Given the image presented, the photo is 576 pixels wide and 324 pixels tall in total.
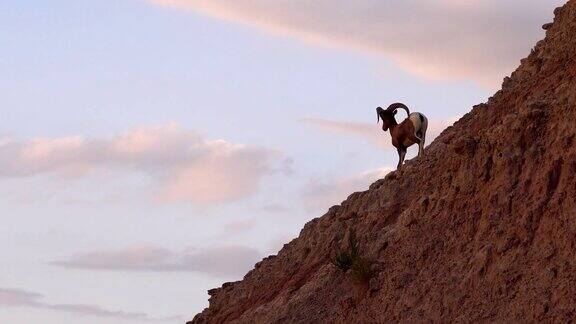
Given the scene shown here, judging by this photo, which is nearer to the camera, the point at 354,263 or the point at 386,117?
the point at 354,263

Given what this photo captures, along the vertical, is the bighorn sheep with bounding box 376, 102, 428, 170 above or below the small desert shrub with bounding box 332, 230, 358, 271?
above

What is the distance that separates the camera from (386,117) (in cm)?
3084

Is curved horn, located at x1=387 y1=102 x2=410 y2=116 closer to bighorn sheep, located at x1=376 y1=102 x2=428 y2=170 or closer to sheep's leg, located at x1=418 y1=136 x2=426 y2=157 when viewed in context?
bighorn sheep, located at x1=376 y1=102 x2=428 y2=170

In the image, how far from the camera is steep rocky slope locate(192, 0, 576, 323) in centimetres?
2091

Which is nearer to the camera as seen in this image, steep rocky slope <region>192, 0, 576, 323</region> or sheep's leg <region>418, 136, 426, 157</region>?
steep rocky slope <region>192, 0, 576, 323</region>

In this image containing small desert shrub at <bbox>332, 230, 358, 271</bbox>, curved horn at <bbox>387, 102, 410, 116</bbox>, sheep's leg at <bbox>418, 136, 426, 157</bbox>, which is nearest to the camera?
small desert shrub at <bbox>332, 230, 358, 271</bbox>

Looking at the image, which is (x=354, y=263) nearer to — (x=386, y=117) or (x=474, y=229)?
(x=474, y=229)

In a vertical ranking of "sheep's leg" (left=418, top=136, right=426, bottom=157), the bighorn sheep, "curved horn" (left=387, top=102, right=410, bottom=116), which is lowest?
"sheep's leg" (left=418, top=136, right=426, bottom=157)

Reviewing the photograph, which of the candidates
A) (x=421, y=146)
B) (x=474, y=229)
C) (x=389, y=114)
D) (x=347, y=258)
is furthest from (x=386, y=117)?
(x=474, y=229)

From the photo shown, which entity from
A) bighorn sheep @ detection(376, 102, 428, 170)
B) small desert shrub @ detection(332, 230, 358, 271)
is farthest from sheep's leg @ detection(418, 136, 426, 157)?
small desert shrub @ detection(332, 230, 358, 271)

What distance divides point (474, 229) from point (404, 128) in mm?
6759

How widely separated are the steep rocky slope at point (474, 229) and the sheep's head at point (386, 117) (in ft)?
5.71

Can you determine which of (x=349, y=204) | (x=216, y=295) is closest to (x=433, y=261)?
(x=349, y=204)

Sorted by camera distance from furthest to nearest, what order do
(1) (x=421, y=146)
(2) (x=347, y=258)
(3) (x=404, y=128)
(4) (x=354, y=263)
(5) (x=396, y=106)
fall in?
(5) (x=396, y=106) < (3) (x=404, y=128) < (1) (x=421, y=146) < (2) (x=347, y=258) < (4) (x=354, y=263)
